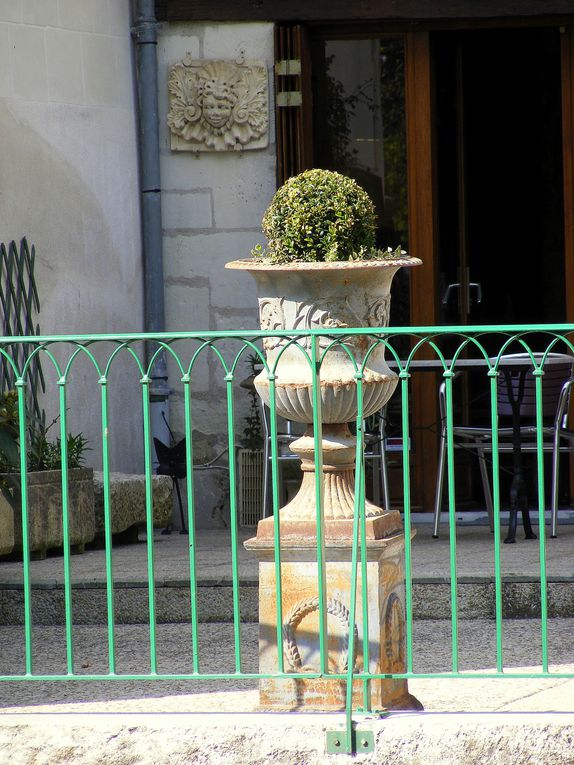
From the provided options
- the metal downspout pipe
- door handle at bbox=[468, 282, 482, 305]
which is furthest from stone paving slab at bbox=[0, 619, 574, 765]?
door handle at bbox=[468, 282, 482, 305]

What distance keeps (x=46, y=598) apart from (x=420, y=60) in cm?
356

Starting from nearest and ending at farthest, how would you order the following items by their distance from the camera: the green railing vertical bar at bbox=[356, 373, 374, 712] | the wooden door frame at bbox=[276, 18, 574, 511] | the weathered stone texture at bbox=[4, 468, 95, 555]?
the green railing vertical bar at bbox=[356, 373, 374, 712] → the weathered stone texture at bbox=[4, 468, 95, 555] → the wooden door frame at bbox=[276, 18, 574, 511]

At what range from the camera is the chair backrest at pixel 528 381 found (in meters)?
6.61

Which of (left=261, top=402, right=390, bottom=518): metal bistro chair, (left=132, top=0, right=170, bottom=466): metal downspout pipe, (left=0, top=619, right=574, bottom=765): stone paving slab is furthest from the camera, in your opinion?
(left=132, top=0, right=170, bottom=466): metal downspout pipe

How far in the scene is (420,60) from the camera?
782 centimetres

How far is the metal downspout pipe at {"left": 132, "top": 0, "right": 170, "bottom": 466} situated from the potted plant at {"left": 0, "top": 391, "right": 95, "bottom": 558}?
103cm

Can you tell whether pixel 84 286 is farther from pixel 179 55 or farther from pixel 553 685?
pixel 553 685

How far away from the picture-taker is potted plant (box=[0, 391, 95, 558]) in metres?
6.20

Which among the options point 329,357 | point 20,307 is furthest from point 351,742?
point 20,307

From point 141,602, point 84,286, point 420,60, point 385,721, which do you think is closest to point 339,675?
point 385,721

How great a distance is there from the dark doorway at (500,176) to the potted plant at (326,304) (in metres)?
3.40

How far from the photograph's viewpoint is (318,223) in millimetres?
4539

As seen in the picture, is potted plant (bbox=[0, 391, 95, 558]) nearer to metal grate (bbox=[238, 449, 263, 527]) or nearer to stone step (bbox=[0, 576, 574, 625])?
stone step (bbox=[0, 576, 574, 625])

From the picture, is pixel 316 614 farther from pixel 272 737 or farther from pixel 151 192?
pixel 151 192
